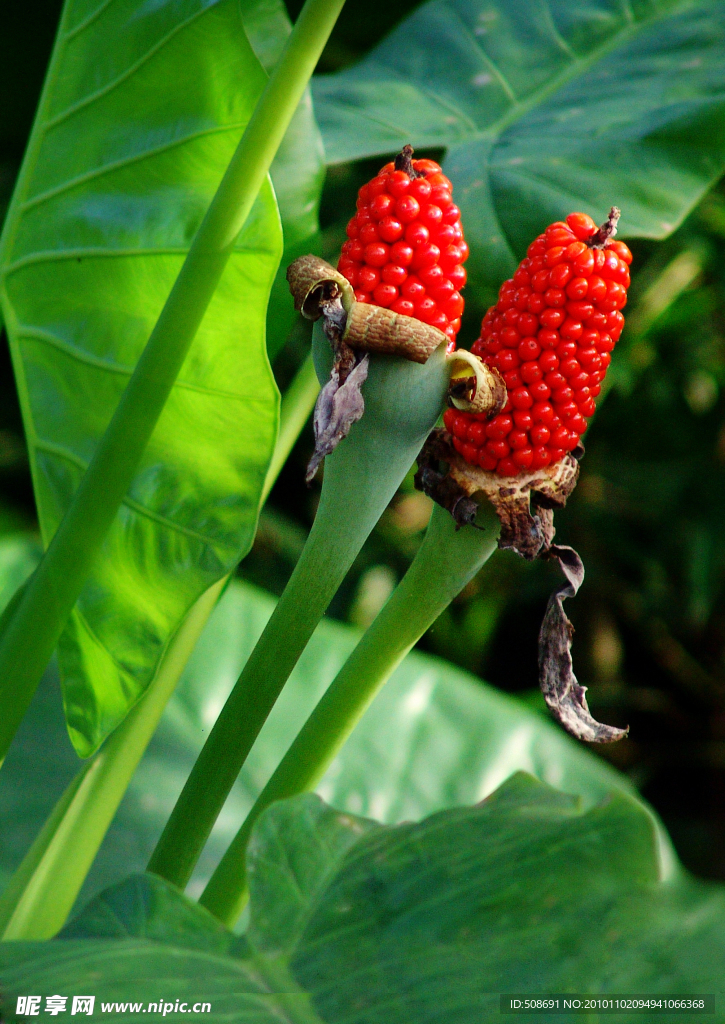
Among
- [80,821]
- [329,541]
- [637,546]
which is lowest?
[637,546]

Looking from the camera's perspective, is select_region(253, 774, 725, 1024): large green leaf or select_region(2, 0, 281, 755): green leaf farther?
select_region(2, 0, 281, 755): green leaf

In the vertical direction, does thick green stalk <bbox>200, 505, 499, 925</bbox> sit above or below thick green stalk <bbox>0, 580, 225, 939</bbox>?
above

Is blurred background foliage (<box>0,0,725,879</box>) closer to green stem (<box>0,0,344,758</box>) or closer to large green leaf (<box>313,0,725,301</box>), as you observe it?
large green leaf (<box>313,0,725,301</box>)

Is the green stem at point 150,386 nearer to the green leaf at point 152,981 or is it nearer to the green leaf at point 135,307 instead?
the green leaf at point 135,307

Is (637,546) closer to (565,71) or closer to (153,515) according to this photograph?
(565,71)

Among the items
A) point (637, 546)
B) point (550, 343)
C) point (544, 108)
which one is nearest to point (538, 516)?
point (550, 343)

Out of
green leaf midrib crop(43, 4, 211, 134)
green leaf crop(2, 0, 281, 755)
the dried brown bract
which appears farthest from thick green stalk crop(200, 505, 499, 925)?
green leaf midrib crop(43, 4, 211, 134)
